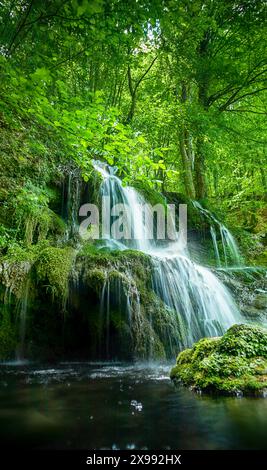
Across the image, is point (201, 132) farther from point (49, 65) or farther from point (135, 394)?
point (135, 394)

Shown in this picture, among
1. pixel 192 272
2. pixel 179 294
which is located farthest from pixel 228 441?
pixel 192 272

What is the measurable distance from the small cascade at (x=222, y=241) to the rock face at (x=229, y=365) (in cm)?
794

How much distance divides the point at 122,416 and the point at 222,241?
10638 mm

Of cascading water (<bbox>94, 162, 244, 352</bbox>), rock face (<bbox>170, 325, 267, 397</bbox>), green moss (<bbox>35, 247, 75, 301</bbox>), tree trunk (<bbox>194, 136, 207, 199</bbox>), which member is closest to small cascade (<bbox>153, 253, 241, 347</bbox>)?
cascading water (<bbox>94, 162, 244, 352</bbox>)

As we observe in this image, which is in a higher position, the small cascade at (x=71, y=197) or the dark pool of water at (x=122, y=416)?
the small cascade at (x=71, y=197)

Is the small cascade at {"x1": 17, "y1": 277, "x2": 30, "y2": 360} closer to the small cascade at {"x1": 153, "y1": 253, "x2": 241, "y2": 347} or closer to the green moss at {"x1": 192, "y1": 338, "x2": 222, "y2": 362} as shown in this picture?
the small cascade at {"x1": 153, "y1": 253, "x2": 241, "y2": 347}

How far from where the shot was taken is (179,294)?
7.81m

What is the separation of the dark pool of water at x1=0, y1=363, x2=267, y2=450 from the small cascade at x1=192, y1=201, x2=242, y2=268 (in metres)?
8.42

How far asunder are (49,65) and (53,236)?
499 cm

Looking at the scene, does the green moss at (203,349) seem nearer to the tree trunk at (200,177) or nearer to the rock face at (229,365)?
the rock face at (229,365)

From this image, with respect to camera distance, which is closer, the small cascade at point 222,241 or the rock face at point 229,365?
the rock face at point 229,365

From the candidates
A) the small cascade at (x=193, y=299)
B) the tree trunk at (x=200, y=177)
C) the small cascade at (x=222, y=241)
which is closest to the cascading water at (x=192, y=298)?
the small cascade at (x=193, y=299)

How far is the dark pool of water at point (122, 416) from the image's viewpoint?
2.57 metres

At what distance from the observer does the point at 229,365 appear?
13.2 ft
